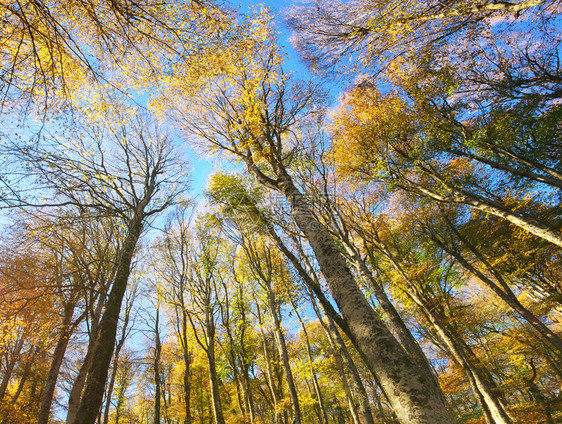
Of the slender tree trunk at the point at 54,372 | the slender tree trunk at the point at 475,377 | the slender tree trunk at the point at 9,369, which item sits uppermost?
the slender tree trunk at the point at 9,369

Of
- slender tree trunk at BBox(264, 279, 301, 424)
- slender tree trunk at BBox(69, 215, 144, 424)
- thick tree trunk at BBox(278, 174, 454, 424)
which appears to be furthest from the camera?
slender tree trunk at BBox(264, 279, 301, 424)

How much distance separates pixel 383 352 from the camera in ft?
7.27

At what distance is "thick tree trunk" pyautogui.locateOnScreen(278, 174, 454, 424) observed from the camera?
6.08ft

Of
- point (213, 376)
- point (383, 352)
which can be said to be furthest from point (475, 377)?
point (213, 376)

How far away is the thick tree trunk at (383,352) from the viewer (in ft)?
6.08

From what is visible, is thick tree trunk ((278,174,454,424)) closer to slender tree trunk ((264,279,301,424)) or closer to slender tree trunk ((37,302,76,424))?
slender tree trunk ((264,279,301,424))

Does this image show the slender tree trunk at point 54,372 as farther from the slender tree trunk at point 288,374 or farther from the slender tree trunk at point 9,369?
the slender tree trunk at point 288,374

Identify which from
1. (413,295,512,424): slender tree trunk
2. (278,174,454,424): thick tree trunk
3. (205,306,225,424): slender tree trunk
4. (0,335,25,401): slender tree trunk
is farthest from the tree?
(0,335,25,401): slender tree trunk

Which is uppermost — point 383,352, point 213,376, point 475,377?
point 213,376

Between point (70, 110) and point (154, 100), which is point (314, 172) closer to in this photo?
point (154, 100)

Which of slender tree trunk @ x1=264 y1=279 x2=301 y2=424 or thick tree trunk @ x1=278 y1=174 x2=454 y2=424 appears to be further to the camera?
slender tree trunk @ x1=264 y1=279 x2=301 y2=424

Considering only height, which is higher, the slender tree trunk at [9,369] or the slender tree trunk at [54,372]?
the slender tree trunk at [9,369]

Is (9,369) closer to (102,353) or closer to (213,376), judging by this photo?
(213,376)

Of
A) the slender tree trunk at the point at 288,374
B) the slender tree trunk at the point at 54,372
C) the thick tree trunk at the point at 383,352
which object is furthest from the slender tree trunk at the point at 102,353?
the slender tree trunk at the point at 288,374
